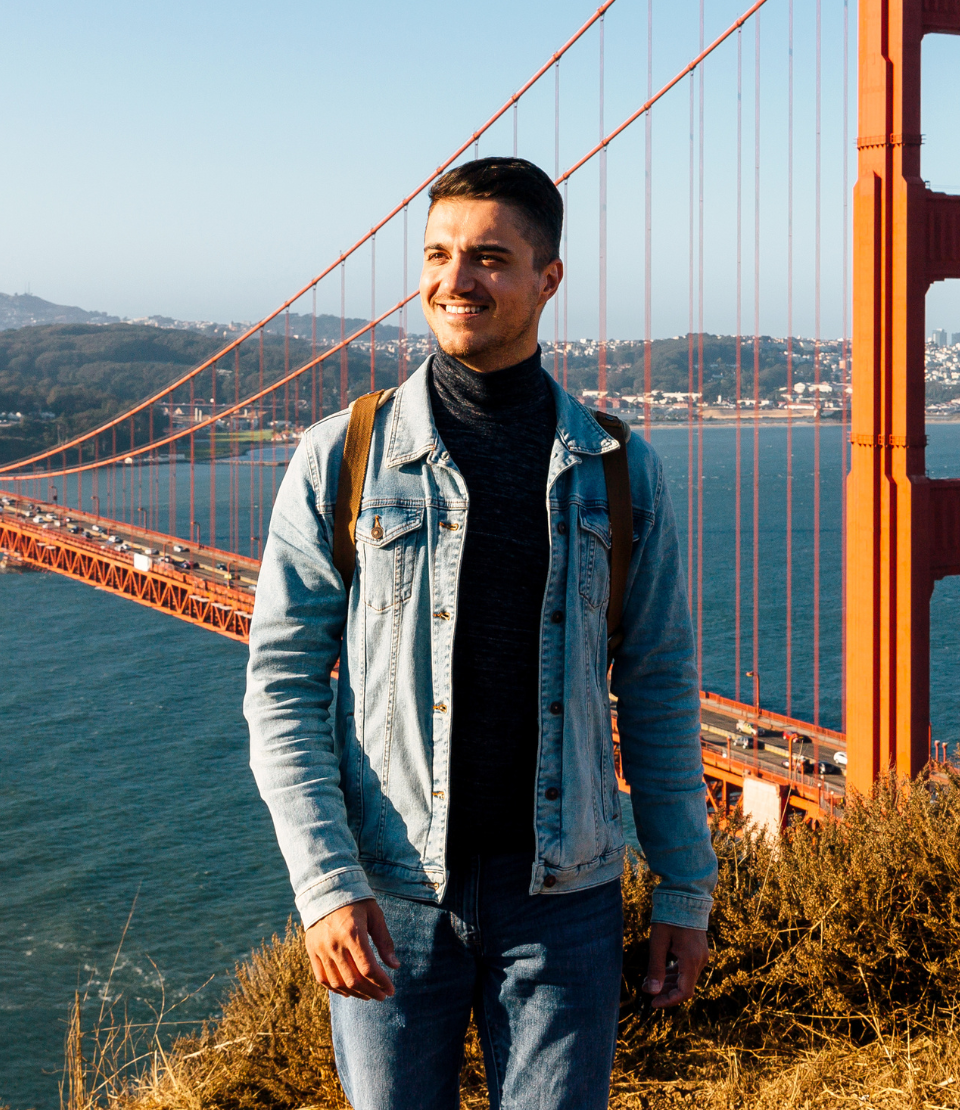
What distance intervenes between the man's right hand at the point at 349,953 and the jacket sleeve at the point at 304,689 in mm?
11

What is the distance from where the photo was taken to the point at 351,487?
1.13 m

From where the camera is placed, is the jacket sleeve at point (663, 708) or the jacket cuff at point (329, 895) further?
the jacket sleeve at point (663, 708)

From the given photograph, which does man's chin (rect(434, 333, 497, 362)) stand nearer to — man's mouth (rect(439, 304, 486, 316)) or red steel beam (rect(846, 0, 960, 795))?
man's mouth (rect(439, 304, 486, 316))

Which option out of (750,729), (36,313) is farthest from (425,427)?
(36,313)

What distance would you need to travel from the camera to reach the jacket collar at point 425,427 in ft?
3.77

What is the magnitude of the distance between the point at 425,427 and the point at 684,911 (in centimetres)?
59

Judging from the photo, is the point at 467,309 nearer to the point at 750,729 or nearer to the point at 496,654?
the point at 496,654

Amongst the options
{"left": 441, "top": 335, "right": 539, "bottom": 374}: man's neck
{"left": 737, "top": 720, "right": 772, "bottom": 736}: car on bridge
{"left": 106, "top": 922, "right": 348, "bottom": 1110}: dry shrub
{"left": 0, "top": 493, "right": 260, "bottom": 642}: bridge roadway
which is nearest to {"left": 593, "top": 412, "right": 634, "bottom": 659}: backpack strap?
{"left": 441, "top": 335, "right": 539, "bottom": 374}: man's neck

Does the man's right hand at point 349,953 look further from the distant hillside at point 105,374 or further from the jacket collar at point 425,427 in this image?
the distant hillside at point 105,374

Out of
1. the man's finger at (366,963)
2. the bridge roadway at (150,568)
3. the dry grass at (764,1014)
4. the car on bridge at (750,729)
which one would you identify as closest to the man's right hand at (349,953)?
the man's finger at (366,963)

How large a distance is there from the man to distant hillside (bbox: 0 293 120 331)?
173415 millimetres

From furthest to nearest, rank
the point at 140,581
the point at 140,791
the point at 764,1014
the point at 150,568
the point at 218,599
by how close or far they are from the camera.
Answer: the point at 140,581 → the point at 150,568 → the point at 218,599 → the point at 140,791 → the point at 764,1014

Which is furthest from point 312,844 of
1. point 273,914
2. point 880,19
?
point 273,914

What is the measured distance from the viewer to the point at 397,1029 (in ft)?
3.66
